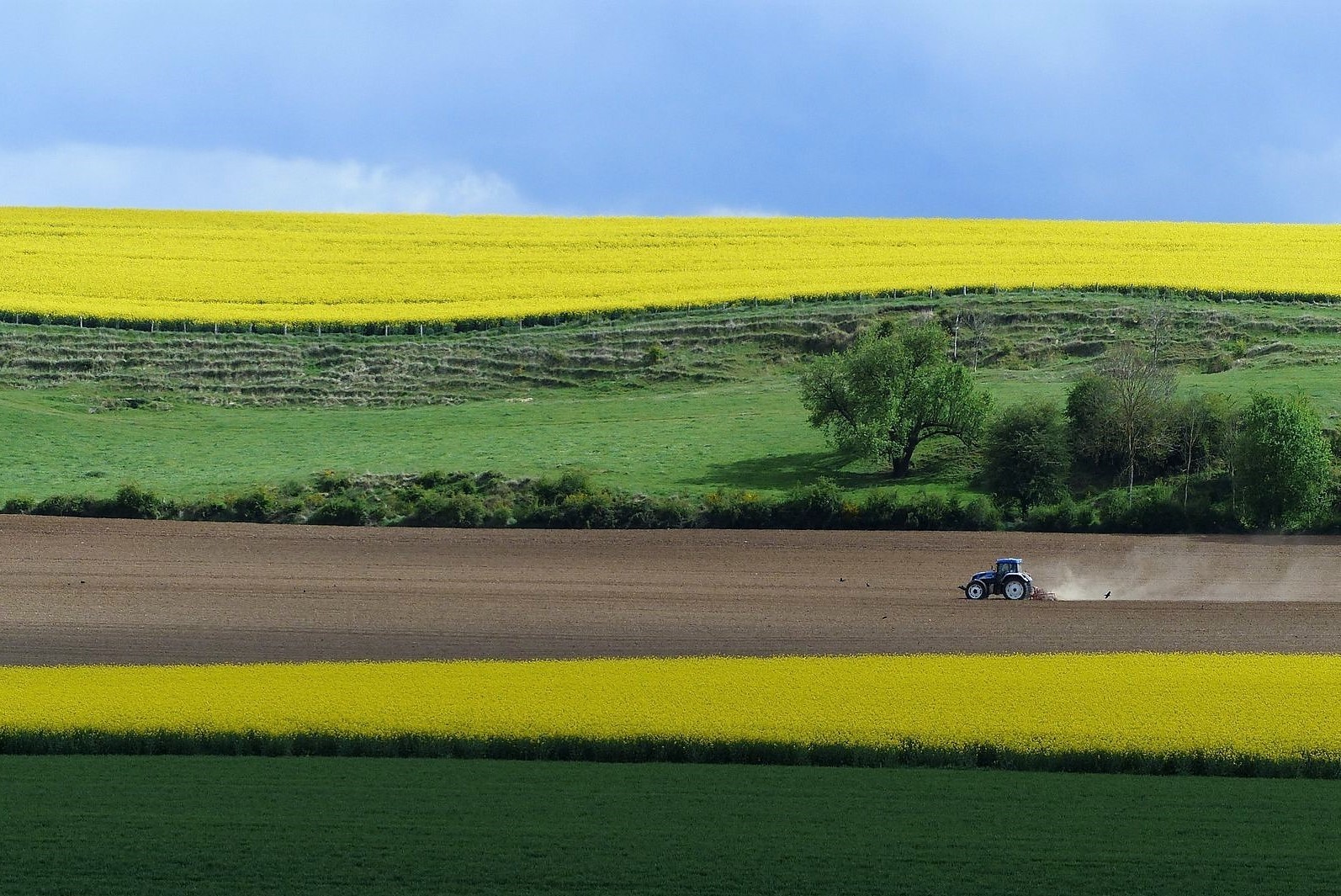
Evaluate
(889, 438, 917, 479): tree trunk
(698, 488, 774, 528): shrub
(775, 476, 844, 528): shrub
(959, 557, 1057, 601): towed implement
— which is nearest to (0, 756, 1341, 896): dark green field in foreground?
(959, 557, 1057, 601): towed implement

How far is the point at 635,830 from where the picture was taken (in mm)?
17594

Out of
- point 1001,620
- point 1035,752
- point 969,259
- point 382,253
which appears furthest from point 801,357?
point 1035,752

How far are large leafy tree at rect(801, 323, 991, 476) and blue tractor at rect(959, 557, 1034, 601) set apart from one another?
18738 mm

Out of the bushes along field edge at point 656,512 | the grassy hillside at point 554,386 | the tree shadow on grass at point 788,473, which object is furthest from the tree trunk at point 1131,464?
the tree shadow on grass at point 788,473

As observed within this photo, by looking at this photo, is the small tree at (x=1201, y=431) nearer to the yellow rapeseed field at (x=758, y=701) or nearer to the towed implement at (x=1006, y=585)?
the towed implement at (x=1006, y=585)

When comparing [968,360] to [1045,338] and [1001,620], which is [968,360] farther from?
[1001,620]

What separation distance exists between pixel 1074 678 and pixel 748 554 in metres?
17.8

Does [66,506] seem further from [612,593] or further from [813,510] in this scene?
[813,510]

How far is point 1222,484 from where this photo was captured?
5275 cm

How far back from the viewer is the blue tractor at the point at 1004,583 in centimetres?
3778

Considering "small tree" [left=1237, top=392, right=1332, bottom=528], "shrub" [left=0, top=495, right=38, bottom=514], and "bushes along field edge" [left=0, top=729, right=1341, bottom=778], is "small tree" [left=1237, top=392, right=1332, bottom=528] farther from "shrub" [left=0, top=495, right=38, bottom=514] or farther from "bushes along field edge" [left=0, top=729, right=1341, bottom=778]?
"shrub" [left=0, top=495, right=38, bottom=514]

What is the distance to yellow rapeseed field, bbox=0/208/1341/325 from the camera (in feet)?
265

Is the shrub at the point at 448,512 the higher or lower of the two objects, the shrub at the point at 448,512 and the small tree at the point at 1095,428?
the lower

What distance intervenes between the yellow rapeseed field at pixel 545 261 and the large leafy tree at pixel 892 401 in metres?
21.6
